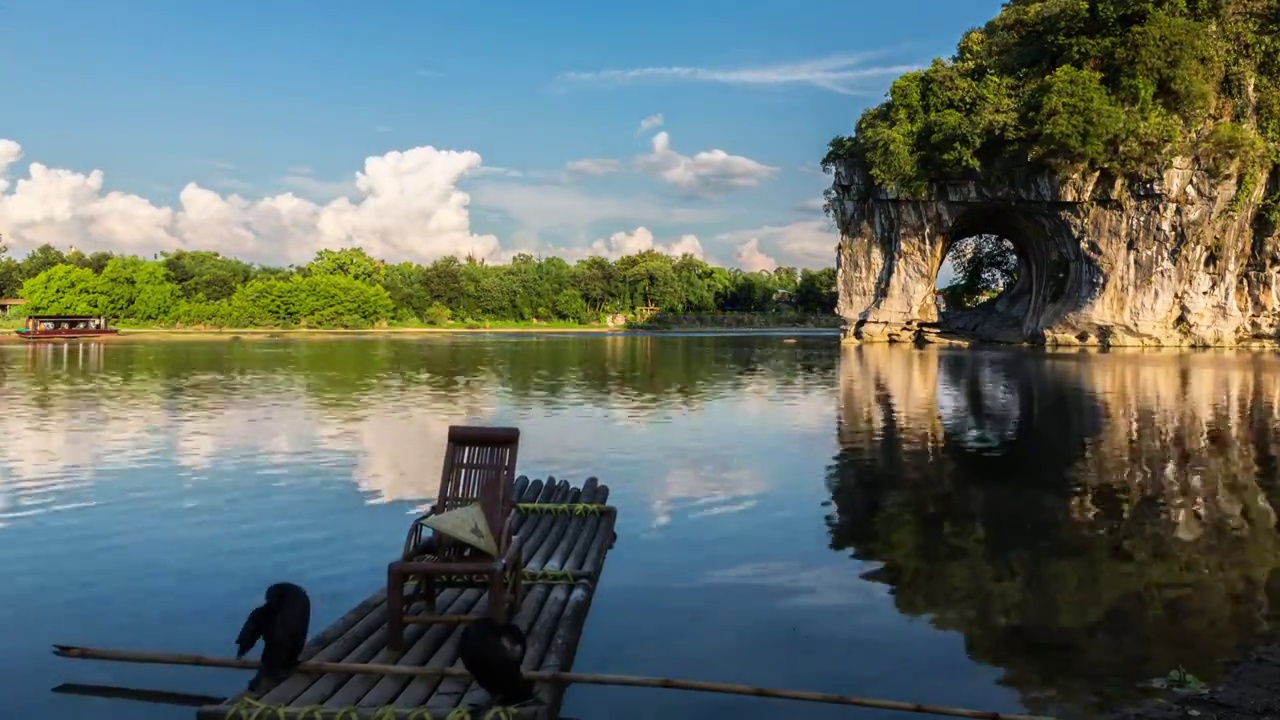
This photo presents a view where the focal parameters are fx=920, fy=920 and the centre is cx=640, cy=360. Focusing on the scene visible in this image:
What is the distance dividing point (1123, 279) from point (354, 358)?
145 ft

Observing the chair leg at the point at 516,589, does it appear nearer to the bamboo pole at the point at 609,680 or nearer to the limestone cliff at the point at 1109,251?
the bamboo pole at the point at 609,680

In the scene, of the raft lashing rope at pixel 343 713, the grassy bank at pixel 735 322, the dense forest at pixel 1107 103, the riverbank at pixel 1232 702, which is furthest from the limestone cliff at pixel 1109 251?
the raft lashing rope at pixel 343 713

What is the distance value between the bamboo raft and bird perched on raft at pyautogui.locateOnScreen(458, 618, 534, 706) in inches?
5.1

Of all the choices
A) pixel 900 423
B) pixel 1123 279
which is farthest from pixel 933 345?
pixel 900 423

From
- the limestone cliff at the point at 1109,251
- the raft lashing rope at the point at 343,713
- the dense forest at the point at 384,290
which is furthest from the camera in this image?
the dense forest at the point at 384,290

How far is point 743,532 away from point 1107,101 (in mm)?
47320

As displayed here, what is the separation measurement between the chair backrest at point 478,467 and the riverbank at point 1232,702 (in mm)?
4406

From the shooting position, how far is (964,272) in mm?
83000

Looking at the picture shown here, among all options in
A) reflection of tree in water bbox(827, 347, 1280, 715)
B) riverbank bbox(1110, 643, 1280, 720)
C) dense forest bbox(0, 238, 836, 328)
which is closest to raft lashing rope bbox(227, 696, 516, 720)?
reflection of tree in water bbox(827, 347, 1280, 715)

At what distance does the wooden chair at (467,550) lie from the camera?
605 centimetres

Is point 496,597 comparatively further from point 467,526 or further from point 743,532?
point 743,532

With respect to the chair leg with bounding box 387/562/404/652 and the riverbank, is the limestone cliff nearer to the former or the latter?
Result: the riverbank

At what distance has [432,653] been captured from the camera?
607 centimetres

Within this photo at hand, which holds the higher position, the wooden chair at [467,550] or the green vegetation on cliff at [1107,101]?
the green vegetation on cliff at [1107,101]
